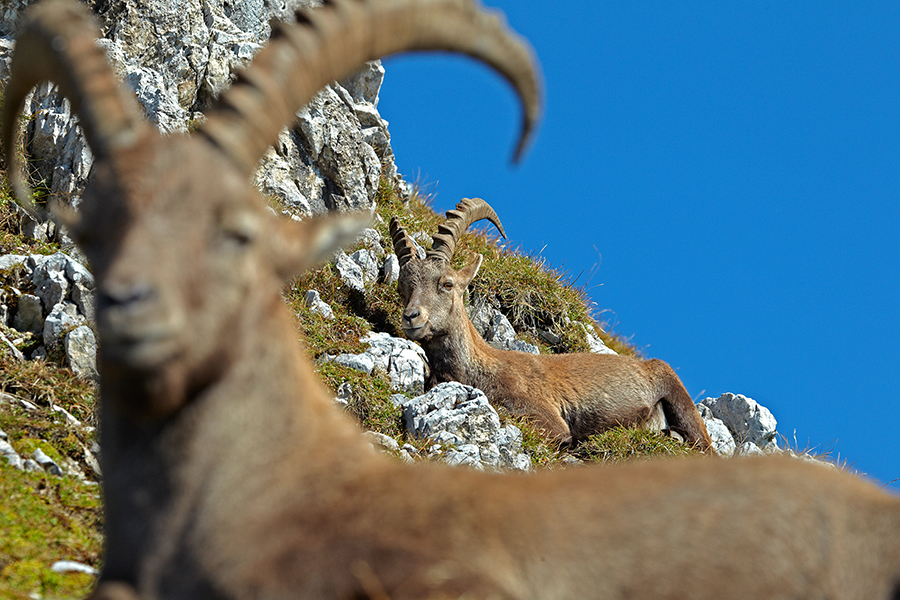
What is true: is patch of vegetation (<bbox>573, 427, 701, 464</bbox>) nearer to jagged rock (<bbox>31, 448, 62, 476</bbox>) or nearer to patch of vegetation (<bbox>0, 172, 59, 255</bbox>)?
jagged rock (<bbox>31, 448, 62, 476</bbox>)

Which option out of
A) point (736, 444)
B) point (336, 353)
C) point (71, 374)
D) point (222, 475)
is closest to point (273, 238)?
point (222, 475)

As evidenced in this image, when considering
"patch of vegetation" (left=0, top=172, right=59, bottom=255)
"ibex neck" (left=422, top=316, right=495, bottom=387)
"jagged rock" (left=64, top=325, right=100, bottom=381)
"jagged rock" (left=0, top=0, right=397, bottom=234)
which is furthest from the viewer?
"ibex neck" (left=422, top=316, right=495, bottom=387)

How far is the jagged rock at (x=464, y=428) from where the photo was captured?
9922 millimetres

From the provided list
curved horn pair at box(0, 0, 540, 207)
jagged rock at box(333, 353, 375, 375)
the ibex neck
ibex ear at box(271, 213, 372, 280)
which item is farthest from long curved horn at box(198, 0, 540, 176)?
A: the ibex neck

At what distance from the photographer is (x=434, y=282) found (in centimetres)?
1409

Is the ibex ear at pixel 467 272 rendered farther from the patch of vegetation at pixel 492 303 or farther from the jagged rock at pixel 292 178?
the jagged rock at pixel 292 178

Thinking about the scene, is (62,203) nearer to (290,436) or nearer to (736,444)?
(290,436)

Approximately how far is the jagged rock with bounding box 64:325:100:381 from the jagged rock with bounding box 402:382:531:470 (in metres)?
3.95

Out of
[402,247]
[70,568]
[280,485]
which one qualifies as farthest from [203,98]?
[280,485]

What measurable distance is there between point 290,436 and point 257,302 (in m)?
0.58

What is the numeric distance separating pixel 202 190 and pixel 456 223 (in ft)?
39.5

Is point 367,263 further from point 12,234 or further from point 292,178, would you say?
point 12,234

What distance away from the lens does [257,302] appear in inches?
128

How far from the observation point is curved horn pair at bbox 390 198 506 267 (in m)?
14.5
